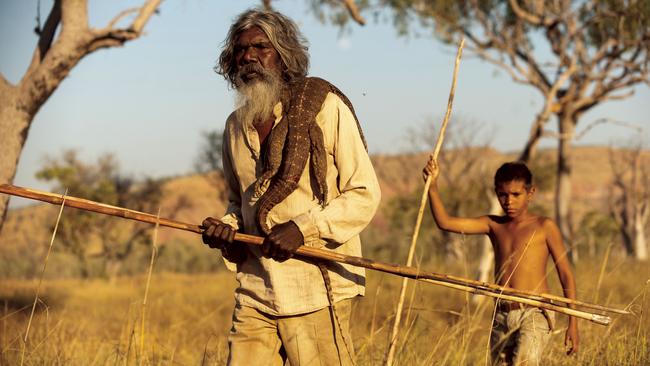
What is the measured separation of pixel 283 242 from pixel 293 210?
23 centimetres

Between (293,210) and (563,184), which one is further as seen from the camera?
(563,184)

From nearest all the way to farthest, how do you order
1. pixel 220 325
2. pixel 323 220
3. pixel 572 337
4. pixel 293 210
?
pixel 323 220 → pixel 293 210 → pixel 572 337 → pixel 220 325

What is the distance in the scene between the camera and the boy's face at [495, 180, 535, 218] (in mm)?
4164

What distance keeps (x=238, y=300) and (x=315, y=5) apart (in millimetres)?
11155

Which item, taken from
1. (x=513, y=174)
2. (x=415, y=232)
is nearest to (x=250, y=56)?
(x=415, y=232)

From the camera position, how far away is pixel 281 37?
3221mm

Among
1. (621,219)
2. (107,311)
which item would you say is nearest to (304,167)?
(107,311)

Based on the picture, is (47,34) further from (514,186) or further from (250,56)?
(514,186)

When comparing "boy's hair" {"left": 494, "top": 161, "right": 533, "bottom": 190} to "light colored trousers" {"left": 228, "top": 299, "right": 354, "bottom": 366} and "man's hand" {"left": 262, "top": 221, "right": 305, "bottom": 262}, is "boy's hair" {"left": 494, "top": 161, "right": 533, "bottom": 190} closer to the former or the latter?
"light colored trousers" {"left": 228, "top": 299, "right": 354, "bottom": 366}

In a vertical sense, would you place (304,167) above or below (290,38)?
below

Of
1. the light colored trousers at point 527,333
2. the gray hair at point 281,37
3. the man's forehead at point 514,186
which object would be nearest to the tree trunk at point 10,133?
the gray hair at point 281,37

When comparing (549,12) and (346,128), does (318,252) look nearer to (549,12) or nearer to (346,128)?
(346,128)

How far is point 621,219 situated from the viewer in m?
25.9

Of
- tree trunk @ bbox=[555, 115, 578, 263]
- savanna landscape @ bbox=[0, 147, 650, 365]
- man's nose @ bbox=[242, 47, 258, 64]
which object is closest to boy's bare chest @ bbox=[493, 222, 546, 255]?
savanna landscape @ bbox=[0, 147, 650, 365]
